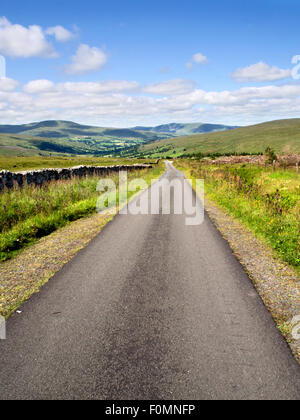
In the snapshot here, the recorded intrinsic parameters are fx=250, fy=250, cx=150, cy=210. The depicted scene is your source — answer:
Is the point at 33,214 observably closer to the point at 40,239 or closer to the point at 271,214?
the point at 40,239

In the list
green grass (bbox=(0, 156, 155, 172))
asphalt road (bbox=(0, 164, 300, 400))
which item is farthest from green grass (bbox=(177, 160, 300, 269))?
green grass (bbox=(0, 156, 155, 172))

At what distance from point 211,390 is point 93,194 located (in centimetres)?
1487

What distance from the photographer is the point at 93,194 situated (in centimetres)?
1670

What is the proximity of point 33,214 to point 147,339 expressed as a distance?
8.60 m

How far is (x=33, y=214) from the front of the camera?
1056cm

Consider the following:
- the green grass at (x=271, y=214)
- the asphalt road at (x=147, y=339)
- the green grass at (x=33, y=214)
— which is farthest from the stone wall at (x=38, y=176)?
the green grass at (x=271, y=214)

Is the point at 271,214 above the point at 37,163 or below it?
below

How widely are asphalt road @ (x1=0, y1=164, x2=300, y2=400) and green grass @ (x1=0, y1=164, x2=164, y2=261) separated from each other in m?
2.65

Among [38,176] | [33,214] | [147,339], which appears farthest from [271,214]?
[38,176]

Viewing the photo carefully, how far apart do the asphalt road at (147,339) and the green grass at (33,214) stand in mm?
2651

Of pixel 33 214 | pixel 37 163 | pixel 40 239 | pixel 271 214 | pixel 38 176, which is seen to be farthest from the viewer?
pixel 37 163

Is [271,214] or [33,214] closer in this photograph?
[271,214]
